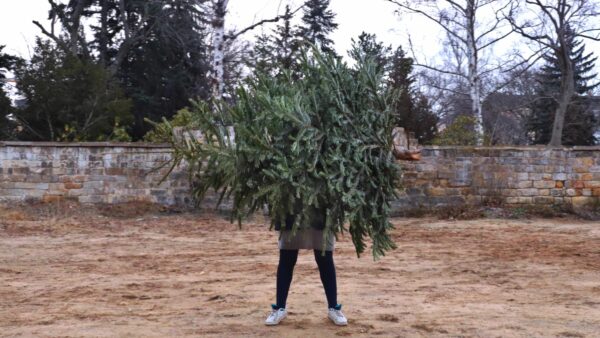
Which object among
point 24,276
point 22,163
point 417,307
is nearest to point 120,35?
point 22,163

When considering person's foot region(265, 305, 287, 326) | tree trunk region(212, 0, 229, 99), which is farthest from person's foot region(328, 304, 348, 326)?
tree trunk region(212, 0, 229, 99)

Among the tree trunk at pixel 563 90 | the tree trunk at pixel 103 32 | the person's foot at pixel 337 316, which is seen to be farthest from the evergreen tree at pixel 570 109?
the person's foot at pixel 337 316

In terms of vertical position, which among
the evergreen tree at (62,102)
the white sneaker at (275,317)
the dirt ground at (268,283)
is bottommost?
the dirt ground at (268,283)

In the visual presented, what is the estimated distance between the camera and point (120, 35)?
1159 inches

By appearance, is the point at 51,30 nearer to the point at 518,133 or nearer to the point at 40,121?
the point at 40,121

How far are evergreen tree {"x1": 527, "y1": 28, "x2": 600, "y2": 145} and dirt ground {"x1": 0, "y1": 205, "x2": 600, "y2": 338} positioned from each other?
20.1 meters

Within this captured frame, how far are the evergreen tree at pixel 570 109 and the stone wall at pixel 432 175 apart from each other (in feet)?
53.4

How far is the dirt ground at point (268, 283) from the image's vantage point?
543 centimetres

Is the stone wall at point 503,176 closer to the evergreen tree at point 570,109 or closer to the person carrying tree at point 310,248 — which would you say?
the person carrying tree at point 310,248

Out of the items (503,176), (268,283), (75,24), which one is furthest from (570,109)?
(268,283)

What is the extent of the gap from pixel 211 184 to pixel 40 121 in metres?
16.5

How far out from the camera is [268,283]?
7.41m

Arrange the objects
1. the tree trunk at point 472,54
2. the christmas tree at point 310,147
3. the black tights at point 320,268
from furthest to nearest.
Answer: the tree trunk at point 472,54
the black tights at point 320,268
the christmas tree at point 310,147

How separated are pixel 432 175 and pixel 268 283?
856 cm
